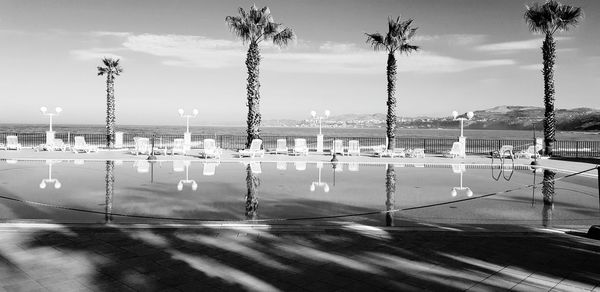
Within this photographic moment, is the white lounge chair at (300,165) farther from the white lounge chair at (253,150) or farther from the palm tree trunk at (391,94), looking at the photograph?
the palm tree trunk at (391,94)

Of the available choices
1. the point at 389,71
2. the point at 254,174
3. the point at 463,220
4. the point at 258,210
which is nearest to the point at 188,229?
the point at 258,210

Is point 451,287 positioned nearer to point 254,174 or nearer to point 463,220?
point 463,220

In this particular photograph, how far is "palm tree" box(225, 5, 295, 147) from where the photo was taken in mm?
26234

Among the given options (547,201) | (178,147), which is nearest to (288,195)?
(547,201)

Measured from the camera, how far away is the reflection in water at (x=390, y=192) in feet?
27.1

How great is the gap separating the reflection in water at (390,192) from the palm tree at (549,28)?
12.8 metres

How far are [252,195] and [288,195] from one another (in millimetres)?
Result: 915

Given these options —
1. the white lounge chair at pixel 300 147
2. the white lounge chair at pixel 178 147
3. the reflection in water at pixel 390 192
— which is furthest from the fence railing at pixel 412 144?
the reflection in water at pixel 390 192

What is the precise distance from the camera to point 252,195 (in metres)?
11.1

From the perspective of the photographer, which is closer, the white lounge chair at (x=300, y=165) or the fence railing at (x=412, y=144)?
the white lounge chair at (x=300, y=165)

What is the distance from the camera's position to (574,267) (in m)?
5.28

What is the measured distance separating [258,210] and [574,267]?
565cm

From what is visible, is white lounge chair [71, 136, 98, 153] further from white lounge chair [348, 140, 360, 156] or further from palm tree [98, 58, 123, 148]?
white lounge chair [348, 140, 360, 156]

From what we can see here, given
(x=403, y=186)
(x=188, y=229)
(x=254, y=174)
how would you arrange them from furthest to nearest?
(x=254, y=174), (x=403, y=186), (x=188, y=229)
